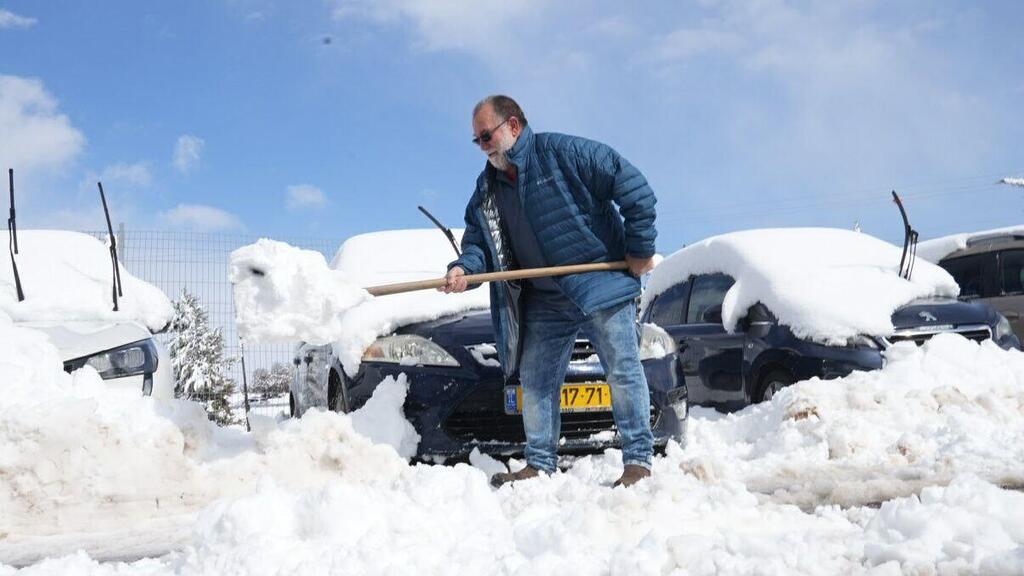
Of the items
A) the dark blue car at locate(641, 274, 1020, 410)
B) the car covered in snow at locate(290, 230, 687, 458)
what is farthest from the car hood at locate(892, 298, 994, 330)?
the car covered in snow at locate(290, 230, 687, 458)

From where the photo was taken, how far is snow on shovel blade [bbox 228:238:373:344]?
380cm

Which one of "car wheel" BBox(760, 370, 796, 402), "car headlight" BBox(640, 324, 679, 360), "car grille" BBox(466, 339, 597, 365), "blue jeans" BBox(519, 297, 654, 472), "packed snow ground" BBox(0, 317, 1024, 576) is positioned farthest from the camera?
"car wheel" BBox(760, 370, 796, 402)

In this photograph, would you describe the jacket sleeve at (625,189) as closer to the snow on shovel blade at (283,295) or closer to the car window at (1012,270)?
the snow on shovel blade at (283,295)

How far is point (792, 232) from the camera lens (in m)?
7.35

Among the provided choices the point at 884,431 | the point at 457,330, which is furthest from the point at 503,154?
the point at 884,431

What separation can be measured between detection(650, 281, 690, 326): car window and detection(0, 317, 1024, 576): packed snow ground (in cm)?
163

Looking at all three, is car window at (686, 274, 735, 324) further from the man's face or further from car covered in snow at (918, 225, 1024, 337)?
car covered in snow at (918, 225, 1024, 337)

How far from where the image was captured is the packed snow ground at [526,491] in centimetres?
241

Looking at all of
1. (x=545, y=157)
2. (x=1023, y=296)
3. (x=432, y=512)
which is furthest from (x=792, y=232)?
(x=432, y=512)

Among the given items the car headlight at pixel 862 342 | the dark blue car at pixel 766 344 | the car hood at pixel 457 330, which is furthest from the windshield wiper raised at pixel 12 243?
the car headlight at pixel 862 342

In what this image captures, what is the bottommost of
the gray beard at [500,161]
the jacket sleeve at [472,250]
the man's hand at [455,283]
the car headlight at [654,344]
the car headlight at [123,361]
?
the car headlight at [654,344]

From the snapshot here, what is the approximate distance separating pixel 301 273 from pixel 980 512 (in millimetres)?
2815

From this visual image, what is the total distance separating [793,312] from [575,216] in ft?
9.18

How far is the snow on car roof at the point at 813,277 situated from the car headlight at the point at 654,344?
1.40m
